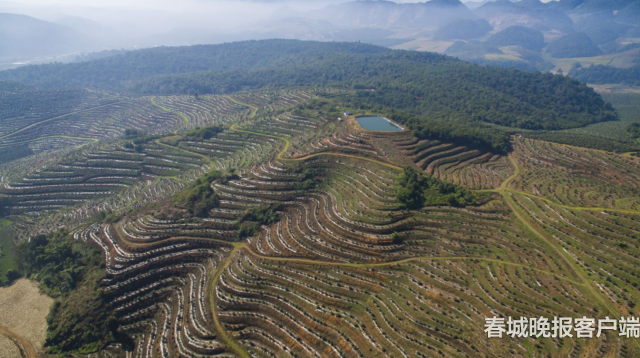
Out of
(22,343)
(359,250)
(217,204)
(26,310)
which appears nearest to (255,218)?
(217,204)

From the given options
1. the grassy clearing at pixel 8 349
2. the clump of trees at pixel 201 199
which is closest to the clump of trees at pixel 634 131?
the clump of trees at pixel 201 199

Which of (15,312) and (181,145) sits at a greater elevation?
(181,145)

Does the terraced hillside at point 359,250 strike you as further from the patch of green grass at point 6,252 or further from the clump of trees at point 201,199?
the patch of green grass at point 6,252

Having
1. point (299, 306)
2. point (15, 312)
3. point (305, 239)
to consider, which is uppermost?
point (305, 239)

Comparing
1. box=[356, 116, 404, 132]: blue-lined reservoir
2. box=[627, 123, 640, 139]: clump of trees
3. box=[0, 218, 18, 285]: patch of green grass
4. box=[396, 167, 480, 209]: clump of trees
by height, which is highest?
box=[356, 116, 404, 132]: blue-lined reservoir

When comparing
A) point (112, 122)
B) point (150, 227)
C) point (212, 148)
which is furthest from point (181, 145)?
point (112, 122)

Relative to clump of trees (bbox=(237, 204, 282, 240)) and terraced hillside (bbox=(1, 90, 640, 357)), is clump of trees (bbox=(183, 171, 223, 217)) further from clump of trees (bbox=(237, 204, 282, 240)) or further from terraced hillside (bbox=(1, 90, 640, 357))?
clump of trees (bbox=(237, 204, 282, 240))

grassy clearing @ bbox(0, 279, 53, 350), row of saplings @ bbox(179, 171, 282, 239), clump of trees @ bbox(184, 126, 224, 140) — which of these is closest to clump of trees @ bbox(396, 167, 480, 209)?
row of saplings @ bbox(179, 171, 282, 239)

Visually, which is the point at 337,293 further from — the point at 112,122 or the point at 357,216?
the point at 112,122
